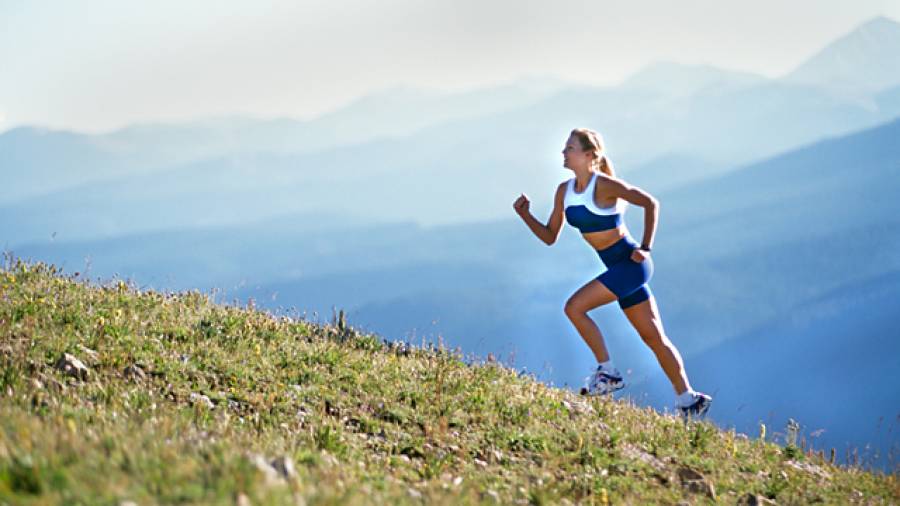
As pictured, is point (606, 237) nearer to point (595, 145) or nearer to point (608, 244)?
point (608, 244)

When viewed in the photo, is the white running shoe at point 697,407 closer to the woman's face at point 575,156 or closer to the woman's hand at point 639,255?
the woman's hand at point 639,255

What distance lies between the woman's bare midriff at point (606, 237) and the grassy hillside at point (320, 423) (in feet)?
5.64

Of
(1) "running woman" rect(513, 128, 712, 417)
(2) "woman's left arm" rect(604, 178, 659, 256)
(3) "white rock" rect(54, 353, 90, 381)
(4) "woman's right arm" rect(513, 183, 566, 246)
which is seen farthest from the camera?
(4) "woman's right arm" rect(513, 183, 566, 246)

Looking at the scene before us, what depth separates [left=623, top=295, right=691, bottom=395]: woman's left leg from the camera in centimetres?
962

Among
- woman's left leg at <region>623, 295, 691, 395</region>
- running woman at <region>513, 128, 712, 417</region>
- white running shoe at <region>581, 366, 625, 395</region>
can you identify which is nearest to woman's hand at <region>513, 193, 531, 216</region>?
running woman at <region>513, 128, 712, 417</region>

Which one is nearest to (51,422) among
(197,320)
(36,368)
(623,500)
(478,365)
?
(36,368)

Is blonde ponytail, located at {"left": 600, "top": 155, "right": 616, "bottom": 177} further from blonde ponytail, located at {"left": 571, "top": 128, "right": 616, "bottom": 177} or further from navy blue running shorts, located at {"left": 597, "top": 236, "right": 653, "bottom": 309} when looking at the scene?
navy blue running shorts, located at {"left": 597, "top": 236, "right": 653, "bottom": 309}

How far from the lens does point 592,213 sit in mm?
9477

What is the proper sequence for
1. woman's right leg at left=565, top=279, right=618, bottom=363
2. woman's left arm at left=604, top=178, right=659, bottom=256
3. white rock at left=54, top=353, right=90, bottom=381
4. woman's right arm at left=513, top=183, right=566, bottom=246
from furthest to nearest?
woman's right arm at left=513, top=183, right=566, bottom=246, woman's right leg at left=565, top=279, right=618, bottom=363, woman's left arm at left=604, top=178, right=659, bottom=256, white rock at left=54, top=353, right=90, bottom=381

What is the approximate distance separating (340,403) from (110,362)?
2093 millimetres

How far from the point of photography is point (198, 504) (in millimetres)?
3287

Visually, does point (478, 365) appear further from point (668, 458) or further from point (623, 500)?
point (623, 500)

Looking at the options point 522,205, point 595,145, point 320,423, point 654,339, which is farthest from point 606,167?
point 320,423

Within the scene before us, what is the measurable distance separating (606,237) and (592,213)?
30 centimetres
